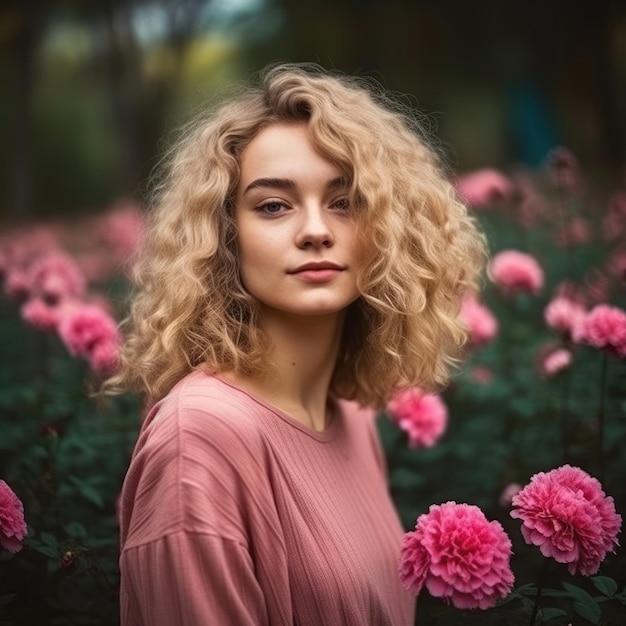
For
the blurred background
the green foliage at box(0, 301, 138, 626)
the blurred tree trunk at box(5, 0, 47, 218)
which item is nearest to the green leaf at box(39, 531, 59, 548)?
the green foliage at box(0, 301, 138, 626)

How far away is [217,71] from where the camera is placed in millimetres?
4777

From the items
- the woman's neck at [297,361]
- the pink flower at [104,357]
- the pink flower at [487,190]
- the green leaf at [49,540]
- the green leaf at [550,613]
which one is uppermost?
the pink flower at [487,190]

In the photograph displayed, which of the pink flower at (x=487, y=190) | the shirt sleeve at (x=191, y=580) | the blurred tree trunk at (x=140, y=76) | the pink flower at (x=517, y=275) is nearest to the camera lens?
the shirt sleeve at (x=191, y=580)

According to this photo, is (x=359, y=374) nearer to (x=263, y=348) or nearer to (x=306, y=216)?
(x=263, y=348)

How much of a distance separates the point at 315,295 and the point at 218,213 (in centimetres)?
27

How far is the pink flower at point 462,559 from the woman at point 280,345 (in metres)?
0.21

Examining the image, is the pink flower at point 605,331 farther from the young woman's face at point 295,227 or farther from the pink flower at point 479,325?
the young woman's face at point 295,227

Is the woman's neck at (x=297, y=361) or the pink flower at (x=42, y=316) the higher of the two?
the pink flower at (x=42, y=316)

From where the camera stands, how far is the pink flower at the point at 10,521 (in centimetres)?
143

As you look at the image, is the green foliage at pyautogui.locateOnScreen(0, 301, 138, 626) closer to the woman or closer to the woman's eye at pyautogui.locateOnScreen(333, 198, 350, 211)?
Answer: the woman

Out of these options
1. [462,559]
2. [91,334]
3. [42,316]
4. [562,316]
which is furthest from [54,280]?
[462,559]

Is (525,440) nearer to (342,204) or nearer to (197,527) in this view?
(342,204)

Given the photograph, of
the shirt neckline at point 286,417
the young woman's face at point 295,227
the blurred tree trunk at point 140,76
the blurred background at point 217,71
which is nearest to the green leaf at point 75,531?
the shirt neckline at point 286,417

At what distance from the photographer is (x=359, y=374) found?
185 cm
